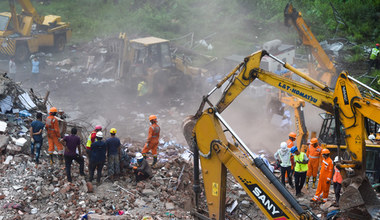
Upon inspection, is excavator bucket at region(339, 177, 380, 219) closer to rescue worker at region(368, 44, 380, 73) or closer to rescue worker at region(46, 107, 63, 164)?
rescue worker at region(46, 107, 63, 164)

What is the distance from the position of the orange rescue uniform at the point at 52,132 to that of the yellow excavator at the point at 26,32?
1351 cm

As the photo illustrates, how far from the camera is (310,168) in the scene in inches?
408

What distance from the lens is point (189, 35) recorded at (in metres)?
26.3

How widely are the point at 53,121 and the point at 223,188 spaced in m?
4.95

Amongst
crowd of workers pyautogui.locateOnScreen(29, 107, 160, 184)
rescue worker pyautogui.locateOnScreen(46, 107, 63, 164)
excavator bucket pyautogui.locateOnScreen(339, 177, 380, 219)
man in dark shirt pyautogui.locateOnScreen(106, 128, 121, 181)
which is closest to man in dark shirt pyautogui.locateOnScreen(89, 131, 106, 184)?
crowd of workers pyautogui.locateOnScreen(29, 107, 160, 184)

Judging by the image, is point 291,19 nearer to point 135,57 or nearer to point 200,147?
point 135,57

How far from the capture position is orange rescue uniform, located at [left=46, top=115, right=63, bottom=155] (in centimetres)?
968

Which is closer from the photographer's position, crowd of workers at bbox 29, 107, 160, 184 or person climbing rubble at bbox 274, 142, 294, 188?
crowd of workers at bbox 29, 107, 160, 184

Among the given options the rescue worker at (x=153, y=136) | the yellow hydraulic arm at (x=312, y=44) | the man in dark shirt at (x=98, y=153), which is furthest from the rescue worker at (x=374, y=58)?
the man in dark shirt at (x=98, y=153)

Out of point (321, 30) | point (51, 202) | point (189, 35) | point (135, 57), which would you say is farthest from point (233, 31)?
point (51, 202)

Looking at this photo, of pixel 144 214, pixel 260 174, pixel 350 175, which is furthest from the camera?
pixel 144 214

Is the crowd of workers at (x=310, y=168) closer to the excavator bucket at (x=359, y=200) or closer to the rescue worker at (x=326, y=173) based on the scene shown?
the rescue worker at (x=326, y=173)

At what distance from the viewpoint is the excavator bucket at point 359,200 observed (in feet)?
21.7

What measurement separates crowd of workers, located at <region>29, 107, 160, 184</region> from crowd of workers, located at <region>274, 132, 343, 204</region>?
10.9ft
